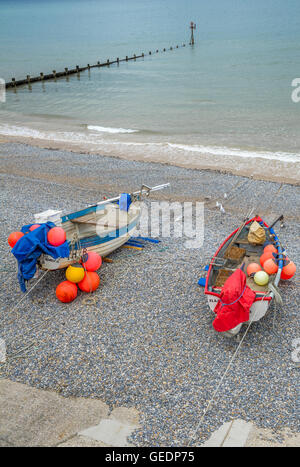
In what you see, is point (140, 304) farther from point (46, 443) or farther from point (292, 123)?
point (292, 123)

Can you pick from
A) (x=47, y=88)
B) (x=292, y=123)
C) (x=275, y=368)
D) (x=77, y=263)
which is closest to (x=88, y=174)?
(x=77, y=263)

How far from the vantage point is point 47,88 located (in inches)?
1623

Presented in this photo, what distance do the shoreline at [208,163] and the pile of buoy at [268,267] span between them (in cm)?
805

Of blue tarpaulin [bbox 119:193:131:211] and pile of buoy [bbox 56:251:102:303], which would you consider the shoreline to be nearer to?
blue tarpaulin [bbox 119:193:131:211]

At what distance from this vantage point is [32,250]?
331 inches

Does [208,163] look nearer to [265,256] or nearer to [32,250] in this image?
[265,256]

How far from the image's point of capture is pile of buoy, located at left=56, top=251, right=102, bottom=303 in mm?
8695

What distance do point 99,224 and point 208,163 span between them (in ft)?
33.1

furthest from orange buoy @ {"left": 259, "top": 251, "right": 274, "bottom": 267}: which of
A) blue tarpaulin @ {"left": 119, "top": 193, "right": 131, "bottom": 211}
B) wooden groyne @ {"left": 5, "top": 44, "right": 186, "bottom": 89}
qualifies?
wooden groyne @ {"left": 5, "top": 44, "right": 186, "bottom": 89}

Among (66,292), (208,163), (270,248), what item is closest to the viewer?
(66,292)

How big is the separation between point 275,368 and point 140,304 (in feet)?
10.5

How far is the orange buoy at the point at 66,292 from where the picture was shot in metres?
8.66

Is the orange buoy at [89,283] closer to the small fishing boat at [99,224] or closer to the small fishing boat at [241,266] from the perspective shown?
the small fishing boat at [99,224]

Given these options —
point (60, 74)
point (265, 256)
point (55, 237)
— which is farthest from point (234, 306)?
point (60, 74)
